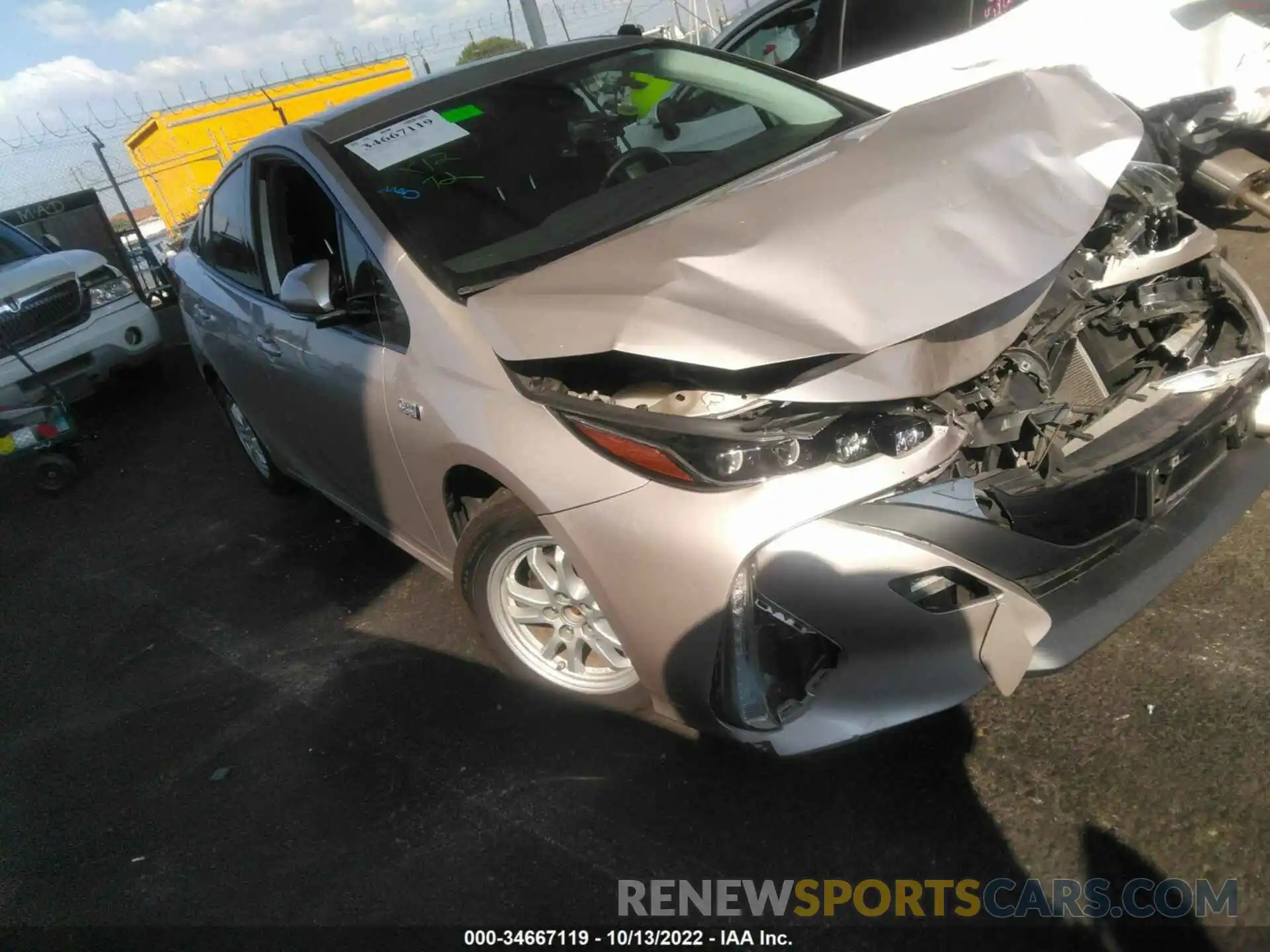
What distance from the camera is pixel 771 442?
199 cm

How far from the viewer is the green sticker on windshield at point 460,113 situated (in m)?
3.13

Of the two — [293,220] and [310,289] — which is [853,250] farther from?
[293,220]

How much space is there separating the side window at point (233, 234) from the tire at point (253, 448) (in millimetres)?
799

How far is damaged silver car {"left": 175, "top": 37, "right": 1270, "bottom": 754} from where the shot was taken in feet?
6.55

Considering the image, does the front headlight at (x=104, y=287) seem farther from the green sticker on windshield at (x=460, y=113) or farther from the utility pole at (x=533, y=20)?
the green sticker on windshield at (x=460, y=113)

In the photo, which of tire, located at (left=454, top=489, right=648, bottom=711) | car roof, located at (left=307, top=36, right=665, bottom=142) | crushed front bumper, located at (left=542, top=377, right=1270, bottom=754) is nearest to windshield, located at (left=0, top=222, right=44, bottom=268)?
car roof, located at (left=307, top=36, right=665, bottom=142)

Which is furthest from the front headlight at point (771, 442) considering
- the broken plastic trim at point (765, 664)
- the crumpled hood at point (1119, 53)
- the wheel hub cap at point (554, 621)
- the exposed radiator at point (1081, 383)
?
the crumpled hood at point (1119, 53)

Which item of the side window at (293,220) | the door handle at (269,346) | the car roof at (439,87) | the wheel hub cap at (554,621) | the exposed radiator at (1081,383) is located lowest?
the wheel hub cap at (554,621)

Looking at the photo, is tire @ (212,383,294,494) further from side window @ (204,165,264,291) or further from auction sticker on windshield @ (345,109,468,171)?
auction sticker on windshield @ (345,109,468,171)

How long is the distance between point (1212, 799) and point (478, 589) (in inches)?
76.0

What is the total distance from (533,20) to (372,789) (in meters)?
8.53

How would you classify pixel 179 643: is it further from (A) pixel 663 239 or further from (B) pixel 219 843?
(A) pixel 663 239

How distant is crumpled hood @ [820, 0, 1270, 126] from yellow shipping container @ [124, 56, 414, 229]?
1138cm

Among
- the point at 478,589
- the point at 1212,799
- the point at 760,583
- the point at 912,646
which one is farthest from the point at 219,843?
the point at 1212,799
